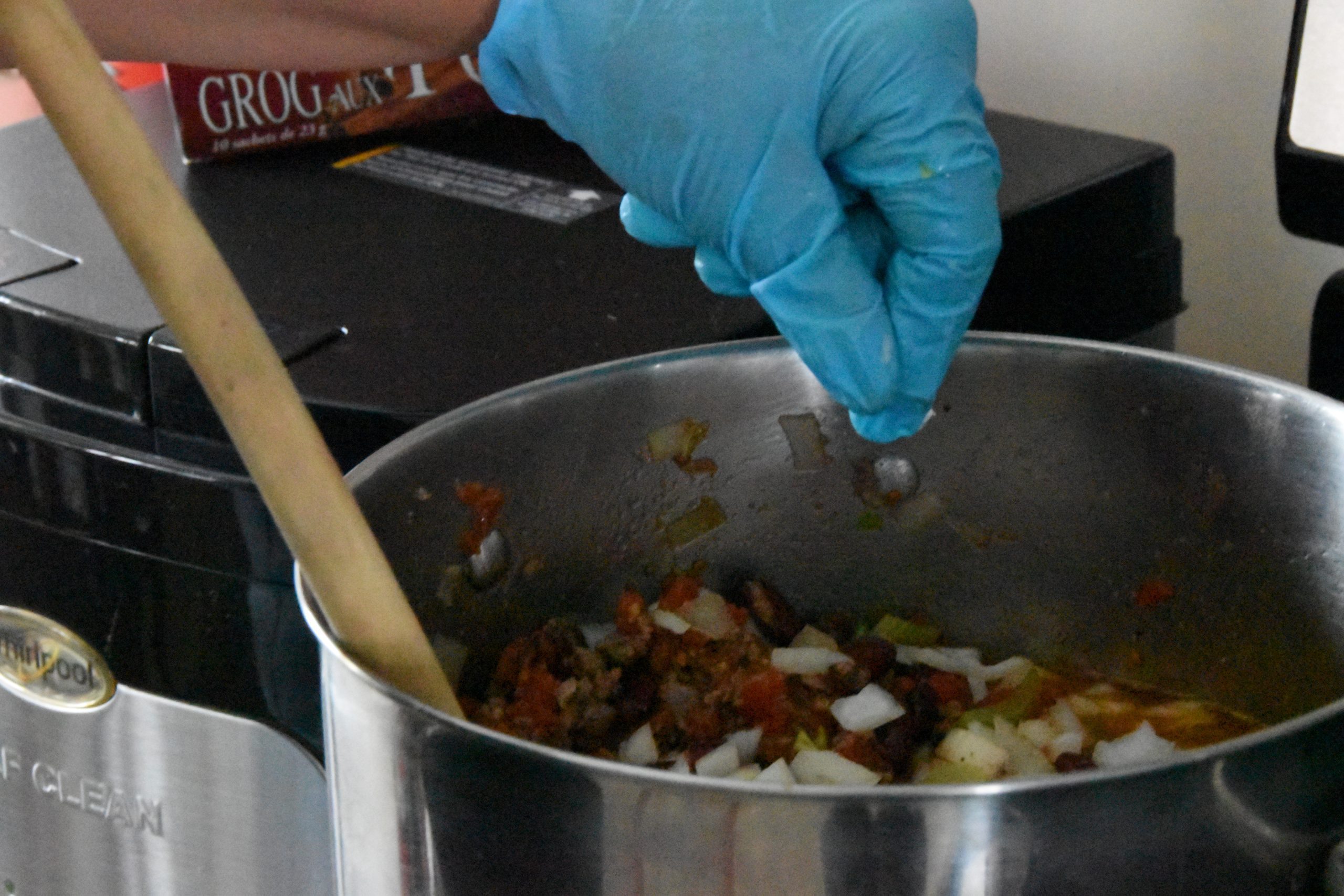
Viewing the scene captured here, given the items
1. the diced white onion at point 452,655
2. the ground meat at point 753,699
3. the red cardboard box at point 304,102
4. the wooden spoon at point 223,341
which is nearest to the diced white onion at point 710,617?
the ground meat at point 753,699

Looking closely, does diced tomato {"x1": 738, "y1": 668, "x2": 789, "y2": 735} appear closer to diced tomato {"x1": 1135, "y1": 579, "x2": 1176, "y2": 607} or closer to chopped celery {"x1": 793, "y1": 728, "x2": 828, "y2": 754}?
chopped celery {"x1": 793, "y1": 728, "x2": 828, "y2": 754}

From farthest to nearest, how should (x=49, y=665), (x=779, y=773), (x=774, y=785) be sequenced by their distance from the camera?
(x=49, y=665)
(x=779, y=773)
(x=774, y=785)

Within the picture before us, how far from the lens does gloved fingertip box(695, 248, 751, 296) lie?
0.65m

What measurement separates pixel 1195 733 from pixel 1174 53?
1.86ft

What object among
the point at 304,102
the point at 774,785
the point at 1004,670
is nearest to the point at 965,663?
the point at 1004,670

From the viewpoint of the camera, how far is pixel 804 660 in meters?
0.69

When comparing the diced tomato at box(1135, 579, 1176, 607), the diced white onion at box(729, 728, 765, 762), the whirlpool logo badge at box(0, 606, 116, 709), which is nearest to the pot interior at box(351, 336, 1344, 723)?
the diced tomato at box(1135, 579, 1176, 607)

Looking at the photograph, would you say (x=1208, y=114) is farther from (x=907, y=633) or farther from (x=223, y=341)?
(x=223, y=341)

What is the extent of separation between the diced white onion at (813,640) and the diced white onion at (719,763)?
10 cm

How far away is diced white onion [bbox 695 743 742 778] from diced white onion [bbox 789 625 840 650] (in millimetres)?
101

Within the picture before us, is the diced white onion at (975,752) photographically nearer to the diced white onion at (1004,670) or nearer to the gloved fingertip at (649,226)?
the diced white onion at (1004,670)

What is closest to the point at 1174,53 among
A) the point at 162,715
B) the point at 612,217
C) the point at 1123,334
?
Result: the point at 1123,334

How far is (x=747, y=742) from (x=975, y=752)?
10 centimetres

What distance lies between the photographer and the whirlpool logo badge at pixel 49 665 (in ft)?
2.55
